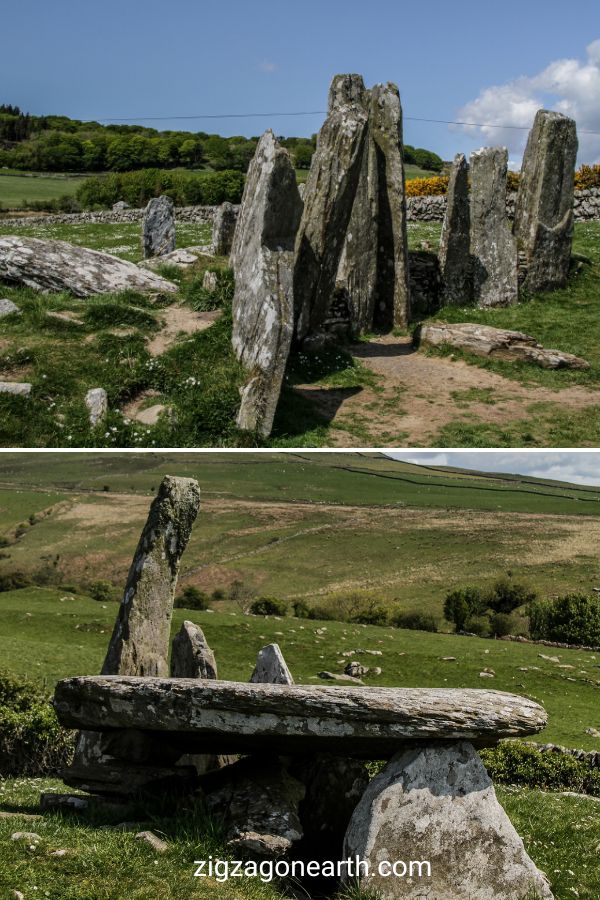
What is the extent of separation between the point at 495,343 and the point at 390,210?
572 cm

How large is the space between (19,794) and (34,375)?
8.12m

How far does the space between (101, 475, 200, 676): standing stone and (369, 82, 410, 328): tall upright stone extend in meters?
14.5

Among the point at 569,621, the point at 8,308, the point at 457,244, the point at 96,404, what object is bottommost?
the point at 569,621

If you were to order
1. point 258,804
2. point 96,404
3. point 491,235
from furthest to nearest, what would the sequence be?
point 491,235 → point 96,404 → point 258,804

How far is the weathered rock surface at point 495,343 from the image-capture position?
20.6 m

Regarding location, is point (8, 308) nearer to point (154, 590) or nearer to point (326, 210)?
point (326, 210)

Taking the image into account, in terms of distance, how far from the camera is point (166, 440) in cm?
1514

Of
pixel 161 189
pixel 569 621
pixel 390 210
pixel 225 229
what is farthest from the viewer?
pixel 161 189

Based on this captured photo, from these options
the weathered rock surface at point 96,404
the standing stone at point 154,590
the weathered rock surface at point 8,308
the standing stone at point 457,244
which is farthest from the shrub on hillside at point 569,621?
the standing stone at point 154,590

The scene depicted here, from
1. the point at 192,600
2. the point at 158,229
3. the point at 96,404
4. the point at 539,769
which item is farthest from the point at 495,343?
the point at 192,600

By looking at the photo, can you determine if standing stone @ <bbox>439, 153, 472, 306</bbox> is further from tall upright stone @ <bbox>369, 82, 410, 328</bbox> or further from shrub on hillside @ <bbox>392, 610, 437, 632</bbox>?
shrub on hillside @ <bbox>392, 610, 437, 632</bbox>

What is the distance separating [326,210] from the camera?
21.1 m

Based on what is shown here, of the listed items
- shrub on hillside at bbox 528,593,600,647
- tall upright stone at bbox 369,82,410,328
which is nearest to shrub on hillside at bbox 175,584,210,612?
shrub on hillside at bbox 528,593,600,647

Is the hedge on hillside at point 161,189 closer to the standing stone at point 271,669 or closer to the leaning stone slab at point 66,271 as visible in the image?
the leaning stone slab at point 66,271
